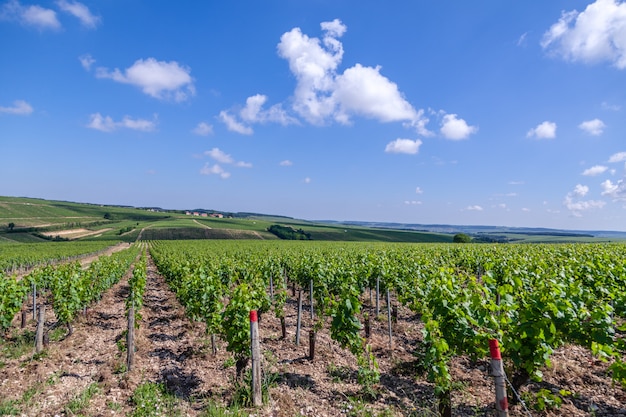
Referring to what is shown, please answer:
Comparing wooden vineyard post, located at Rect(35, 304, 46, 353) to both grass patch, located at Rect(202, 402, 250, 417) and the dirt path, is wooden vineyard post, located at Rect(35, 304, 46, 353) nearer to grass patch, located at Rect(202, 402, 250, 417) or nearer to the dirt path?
the dirt path

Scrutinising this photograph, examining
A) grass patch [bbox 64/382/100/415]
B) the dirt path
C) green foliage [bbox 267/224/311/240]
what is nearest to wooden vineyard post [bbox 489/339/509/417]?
the dirt path

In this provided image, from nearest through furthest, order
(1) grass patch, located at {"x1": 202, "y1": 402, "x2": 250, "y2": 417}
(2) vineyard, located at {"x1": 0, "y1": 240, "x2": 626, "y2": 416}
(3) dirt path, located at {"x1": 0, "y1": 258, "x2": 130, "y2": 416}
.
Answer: (2) vineyard, located at {"x1": 0, "y1": 240, "x2": 626, "y2": 416}
(1) grass patch, located at {"x1": 202, "y1": 402, "x2": 250, "y2": 417}
(3) dirt path, located at {"x1": 0, "y1": 258, "x2": 130, "y2": 416}

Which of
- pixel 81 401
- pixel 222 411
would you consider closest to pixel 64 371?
pixel 81 401

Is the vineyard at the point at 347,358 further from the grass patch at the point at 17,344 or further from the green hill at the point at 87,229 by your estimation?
the green hill at the point at 87,229

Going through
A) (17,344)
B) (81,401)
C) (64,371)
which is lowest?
(17,344)

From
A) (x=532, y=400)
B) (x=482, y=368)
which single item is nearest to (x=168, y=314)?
(x=482, y=368)

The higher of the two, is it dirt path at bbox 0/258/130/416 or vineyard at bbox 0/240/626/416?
vineyard at bbox 0/240/626/416

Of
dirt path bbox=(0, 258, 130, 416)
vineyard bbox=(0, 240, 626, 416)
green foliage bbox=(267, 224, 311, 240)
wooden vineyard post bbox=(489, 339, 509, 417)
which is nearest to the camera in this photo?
wooden vineyard post bbox=(489, 339, 509, 417)

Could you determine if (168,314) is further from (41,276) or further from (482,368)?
(482,368)

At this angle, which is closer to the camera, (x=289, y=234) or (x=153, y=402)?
(x=153, y=402)

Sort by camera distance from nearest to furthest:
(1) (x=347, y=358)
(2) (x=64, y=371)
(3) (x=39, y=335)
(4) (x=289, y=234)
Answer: (2) (x=64, y=371), (1) (x=347, y=358), (3) (x=39, y=335), (4) (x=289, y=234)

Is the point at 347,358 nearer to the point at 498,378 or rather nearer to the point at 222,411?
the point at 222,411

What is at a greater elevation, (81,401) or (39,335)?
(39,335)

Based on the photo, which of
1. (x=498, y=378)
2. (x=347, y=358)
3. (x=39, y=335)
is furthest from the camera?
(x=39, y=335)
